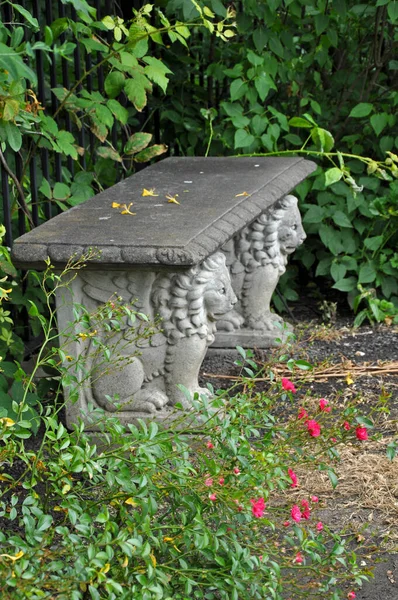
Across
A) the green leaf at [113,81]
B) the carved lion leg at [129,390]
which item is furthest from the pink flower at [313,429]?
the green leaf at [113,81]

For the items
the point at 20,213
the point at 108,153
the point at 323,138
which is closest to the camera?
the point at 20,213

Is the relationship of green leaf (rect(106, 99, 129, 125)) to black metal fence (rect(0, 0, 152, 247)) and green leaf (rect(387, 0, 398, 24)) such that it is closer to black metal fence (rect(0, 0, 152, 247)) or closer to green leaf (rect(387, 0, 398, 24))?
black metal fence (rect(0, 0, 152, 247))

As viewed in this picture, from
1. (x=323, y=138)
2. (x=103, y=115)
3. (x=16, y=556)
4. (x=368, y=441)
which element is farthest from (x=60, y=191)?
(x=16, y=556)

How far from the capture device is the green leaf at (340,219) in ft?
18.1

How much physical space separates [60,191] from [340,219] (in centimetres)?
186

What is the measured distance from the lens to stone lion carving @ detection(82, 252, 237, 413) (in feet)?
12.0

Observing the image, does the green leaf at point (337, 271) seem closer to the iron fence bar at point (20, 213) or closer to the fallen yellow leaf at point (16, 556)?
the iron fence bar at point (20, 213)

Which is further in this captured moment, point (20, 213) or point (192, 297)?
point (20, 213)

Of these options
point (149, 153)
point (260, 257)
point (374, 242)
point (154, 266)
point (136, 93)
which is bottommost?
point (374, 242)

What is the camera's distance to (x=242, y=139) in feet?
17.2

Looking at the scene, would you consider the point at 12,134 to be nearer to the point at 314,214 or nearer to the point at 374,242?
the point at 314,214

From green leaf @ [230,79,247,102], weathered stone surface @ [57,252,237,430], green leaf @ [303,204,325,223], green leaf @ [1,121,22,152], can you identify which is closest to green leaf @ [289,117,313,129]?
green leaf @ [230,79,247,102]

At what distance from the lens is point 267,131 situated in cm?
534

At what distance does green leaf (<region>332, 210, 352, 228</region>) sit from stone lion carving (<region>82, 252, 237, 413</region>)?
72.5 inches
